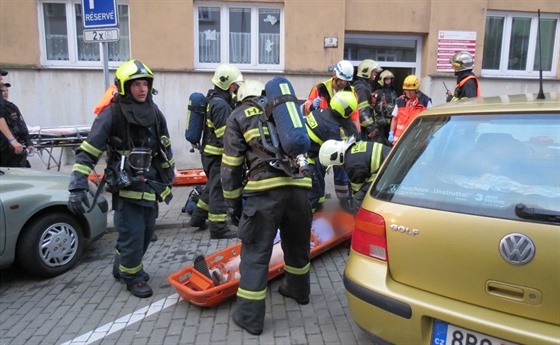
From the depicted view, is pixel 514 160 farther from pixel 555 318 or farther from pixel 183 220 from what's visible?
pixel 183 220

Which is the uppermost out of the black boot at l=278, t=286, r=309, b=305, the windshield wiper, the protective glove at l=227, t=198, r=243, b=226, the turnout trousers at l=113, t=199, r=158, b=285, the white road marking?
Result: the windshield wiper

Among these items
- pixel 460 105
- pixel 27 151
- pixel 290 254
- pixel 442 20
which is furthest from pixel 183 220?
pixel 442 20

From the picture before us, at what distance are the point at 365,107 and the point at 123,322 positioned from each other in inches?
182

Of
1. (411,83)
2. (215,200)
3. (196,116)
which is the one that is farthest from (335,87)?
(215,200)

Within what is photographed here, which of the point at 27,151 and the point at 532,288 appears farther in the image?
Result: the point at 27,151

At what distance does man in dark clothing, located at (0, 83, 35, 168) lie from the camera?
578 cm

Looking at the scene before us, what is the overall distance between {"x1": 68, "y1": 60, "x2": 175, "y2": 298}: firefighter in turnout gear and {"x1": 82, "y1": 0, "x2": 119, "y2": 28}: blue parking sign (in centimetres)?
192

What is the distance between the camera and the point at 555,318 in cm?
189

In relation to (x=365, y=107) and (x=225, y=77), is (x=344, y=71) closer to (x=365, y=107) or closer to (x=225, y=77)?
(x=365, y=107)

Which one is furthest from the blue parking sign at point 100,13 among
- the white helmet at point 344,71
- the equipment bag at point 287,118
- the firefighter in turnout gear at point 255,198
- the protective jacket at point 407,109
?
the protective jacket at point 407,109

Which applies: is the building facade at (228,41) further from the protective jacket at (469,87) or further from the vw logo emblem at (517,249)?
the vw logo emblem at (517,249)

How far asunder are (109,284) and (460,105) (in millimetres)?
3467

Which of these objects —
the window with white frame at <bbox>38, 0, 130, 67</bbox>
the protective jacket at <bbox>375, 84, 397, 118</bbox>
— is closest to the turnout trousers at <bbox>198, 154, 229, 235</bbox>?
the protective jacket at <bbox>375, 84, 397, 118</bbox>

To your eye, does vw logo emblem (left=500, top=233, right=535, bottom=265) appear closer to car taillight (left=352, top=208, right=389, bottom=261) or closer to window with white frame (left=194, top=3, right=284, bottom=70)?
car taillight (left=352, top=208, right=389, bottom=261)
